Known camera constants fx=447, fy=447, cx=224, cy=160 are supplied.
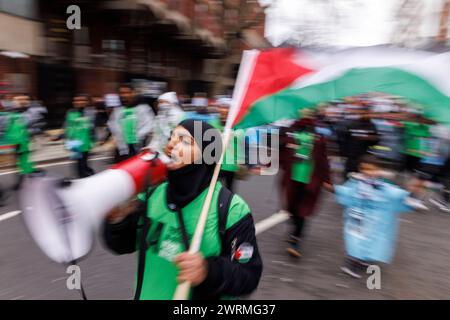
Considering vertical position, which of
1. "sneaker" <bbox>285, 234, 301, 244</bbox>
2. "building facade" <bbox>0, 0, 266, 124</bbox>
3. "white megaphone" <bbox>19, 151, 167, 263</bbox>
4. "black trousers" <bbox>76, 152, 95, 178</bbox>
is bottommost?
"sneaker" <bbox>285, 234, 301, 244</bbox>

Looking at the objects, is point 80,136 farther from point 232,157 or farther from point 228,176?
point 232,157

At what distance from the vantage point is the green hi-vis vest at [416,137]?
8531 mm

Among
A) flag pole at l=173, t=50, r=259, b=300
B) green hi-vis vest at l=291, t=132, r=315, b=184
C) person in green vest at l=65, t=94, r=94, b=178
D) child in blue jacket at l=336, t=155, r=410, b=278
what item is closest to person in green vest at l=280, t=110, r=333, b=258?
green hi-vis vest at l=291, t=132, r=315, b=184

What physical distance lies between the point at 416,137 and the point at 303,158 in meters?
4.53

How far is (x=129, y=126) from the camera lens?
7703mm

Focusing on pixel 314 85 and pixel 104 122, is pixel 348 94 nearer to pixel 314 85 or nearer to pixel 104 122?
pixel 314 85

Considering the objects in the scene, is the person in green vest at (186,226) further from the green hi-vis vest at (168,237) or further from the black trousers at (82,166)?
the black trousers at (82,166)

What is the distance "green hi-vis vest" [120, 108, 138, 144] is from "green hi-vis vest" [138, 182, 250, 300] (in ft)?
18.9

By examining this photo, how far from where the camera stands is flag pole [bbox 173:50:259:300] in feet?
5.91

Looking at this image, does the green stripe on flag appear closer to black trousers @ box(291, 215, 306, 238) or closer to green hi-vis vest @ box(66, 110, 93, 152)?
black trousers @ box(291, 215, 306, 238)

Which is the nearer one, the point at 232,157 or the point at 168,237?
the point at 168,237

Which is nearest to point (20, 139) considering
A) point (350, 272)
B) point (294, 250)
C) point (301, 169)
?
point (301, 169)

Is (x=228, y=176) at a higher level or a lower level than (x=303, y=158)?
lower
